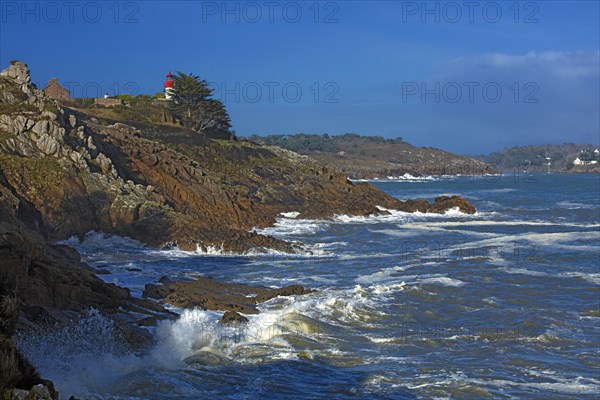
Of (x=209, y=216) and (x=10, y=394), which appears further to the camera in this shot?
(x=209, y=216)

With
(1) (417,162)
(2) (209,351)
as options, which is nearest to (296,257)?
(2) (209,351)

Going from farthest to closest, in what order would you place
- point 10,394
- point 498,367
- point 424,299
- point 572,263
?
1. point 572,263
2. point 424,299
3. point 498,367
4. point 10,394

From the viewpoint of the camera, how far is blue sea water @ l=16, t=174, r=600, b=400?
521 inches

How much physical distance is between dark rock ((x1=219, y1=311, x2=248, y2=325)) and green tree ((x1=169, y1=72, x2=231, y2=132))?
181 feet

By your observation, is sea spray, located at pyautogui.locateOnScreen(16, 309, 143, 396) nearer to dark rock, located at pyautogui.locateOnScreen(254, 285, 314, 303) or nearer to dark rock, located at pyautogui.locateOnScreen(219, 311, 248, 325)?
dark rock, located at pyautogui.locateOnScreen(219, 311, 248, 325)

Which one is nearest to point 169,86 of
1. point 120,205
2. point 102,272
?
point 120,205

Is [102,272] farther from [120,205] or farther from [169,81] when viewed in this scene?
[169,81]

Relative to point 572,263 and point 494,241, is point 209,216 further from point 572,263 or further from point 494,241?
point 572,263

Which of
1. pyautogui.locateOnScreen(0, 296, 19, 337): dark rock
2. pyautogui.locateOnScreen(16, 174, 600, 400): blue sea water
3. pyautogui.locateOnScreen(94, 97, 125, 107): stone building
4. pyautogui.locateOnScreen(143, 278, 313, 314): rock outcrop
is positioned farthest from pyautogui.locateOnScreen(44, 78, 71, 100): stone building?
pyautogui.locateOnScreen(0, 296, 19, 337): dark rock

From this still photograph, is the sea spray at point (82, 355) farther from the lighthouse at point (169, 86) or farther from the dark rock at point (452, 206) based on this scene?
the lighthouse at point (169, 86)

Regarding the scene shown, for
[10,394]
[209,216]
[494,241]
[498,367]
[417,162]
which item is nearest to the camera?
[10,394]

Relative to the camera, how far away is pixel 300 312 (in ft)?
62.2

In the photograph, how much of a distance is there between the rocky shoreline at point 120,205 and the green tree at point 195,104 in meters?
9.13

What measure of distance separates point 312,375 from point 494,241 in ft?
81.9
